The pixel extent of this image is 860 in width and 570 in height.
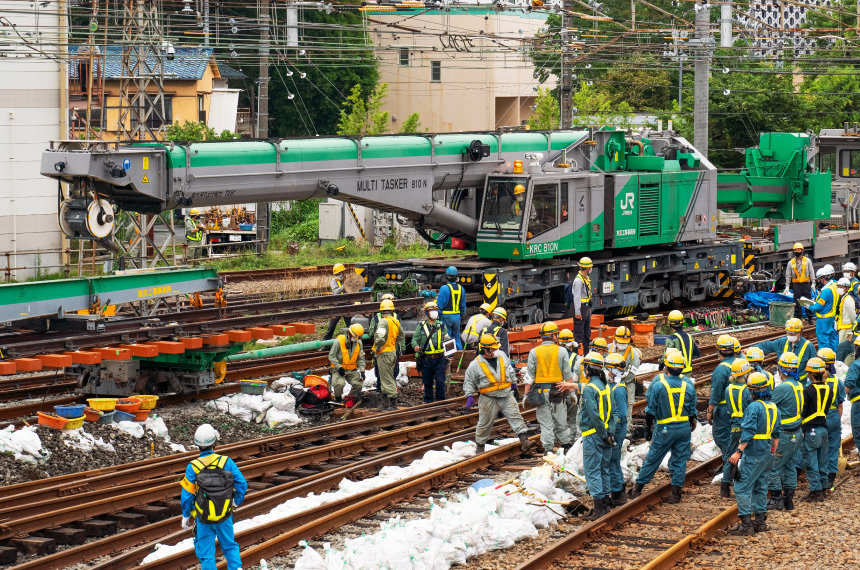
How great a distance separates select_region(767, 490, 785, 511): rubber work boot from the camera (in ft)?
41.6

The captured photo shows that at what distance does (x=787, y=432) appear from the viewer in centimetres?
1230

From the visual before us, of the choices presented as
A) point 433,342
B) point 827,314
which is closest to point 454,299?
point 433,342

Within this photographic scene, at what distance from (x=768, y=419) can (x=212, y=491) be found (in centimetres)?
556

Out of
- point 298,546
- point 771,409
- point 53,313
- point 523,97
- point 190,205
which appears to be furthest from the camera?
point 523,97

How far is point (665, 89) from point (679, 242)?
103 feet

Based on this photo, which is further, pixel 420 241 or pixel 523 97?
pixel 523 97

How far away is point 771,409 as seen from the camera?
11.8m

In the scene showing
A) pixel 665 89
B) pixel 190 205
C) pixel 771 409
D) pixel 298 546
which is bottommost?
pixel 298 546

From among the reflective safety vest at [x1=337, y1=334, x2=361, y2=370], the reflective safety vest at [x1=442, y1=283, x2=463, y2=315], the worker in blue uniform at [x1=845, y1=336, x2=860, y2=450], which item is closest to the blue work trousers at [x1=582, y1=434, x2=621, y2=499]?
the worker in blue uniform at [x1=845, y1=336, x2=860, y2=450]

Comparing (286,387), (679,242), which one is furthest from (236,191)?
(679,242)

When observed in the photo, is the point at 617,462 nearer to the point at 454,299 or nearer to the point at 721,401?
the point at 721,401

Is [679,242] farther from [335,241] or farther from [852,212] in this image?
[335,241]

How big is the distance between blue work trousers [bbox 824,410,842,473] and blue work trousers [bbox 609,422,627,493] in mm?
2401

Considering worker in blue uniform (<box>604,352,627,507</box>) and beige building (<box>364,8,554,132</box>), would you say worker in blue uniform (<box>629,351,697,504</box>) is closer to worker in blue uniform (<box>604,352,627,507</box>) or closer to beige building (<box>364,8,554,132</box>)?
worker in blue uniform (<box>604,352,627,507</box>)
